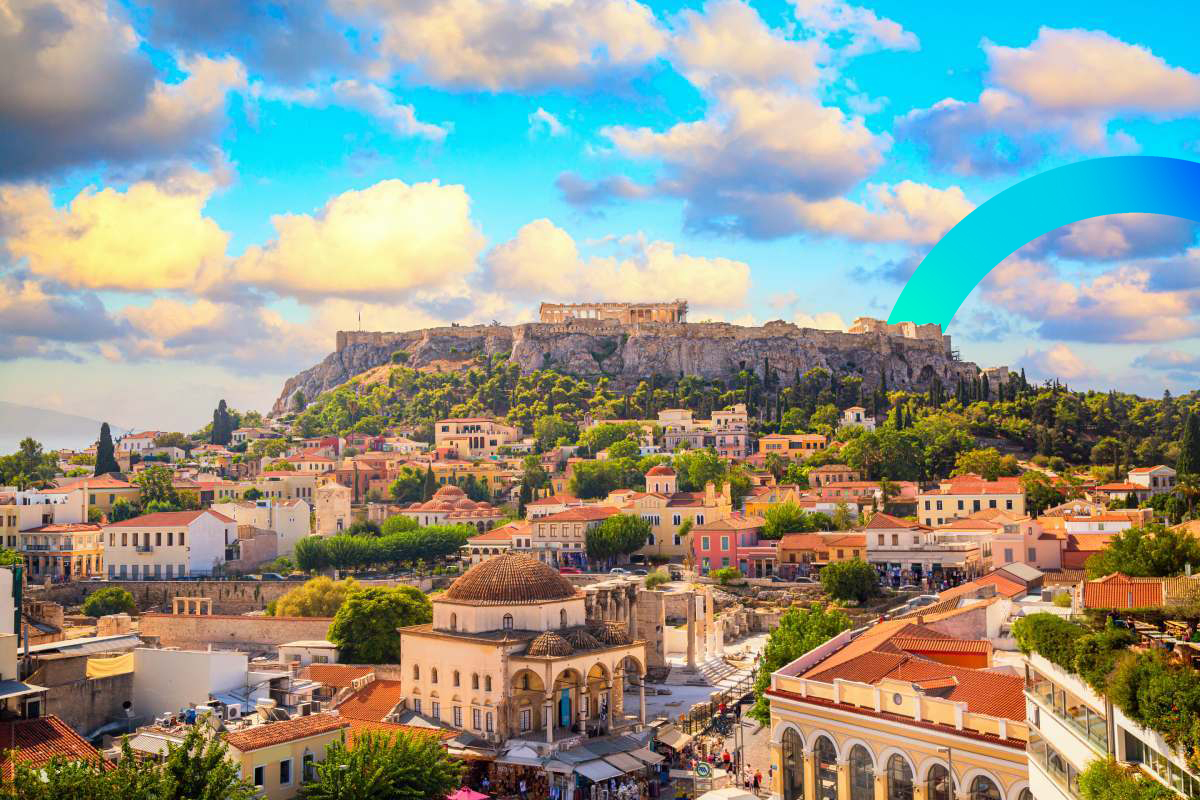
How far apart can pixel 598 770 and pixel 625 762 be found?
96 cm

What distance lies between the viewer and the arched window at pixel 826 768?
25.0m

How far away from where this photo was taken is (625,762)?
31.8 metres

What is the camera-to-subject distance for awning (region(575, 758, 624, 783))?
30750 mm

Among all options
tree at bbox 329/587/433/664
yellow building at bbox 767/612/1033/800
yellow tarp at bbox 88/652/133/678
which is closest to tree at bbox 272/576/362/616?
tree at bbox 329/587/433/664

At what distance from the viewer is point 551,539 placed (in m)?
69.5

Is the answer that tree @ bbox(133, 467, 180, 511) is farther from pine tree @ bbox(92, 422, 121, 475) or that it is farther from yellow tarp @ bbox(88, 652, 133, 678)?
yellow tarp @ bbox(88, 652, 133, 678)

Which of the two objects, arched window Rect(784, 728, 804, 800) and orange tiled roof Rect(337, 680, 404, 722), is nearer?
arched window Rect(784, 728, 804, 800)

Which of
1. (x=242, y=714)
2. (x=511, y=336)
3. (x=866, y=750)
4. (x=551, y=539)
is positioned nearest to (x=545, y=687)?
(x=242, y=714)

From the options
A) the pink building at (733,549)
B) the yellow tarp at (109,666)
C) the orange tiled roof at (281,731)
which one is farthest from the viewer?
the pink building at (733,549)

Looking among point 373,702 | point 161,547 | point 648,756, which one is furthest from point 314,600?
point 648,756

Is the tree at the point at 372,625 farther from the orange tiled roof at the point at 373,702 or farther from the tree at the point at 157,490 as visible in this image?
the tree at the point at 157,490

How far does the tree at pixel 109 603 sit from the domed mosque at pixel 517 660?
29.4 m

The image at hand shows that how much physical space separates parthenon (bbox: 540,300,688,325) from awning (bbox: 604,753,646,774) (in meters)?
106

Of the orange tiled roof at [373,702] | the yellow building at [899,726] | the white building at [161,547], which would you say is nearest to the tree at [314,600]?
the white building at [161,547]
